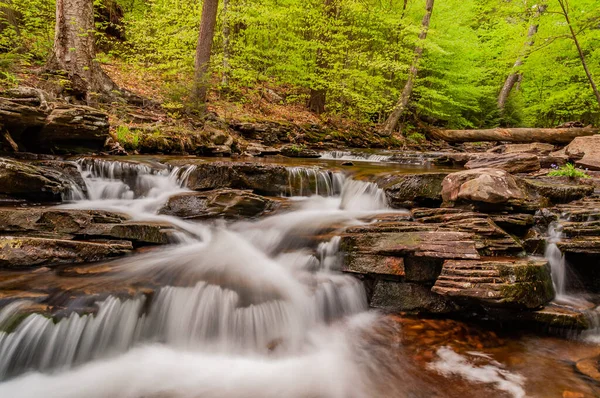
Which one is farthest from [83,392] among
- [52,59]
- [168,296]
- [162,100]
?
[162,100]

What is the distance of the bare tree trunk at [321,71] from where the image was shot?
13406mm

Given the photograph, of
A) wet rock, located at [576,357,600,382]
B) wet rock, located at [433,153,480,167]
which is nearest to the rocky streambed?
wet rock, located at [576,357,600,382]

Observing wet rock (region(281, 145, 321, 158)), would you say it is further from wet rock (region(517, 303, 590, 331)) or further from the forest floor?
wet rock (region(517, 303, 590, 331))

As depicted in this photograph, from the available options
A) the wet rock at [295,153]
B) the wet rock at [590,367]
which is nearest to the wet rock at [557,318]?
the wet rock at [590,367]

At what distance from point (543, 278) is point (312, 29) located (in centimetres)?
1271

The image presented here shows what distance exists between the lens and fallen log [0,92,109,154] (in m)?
5.55

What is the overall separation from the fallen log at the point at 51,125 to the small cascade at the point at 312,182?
14.0 feet

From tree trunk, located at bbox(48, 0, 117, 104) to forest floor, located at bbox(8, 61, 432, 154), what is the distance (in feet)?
1.47

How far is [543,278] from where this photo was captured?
11.3ft

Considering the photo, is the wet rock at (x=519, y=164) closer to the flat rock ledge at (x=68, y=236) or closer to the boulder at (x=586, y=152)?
the boulder at (x=586, y=152)

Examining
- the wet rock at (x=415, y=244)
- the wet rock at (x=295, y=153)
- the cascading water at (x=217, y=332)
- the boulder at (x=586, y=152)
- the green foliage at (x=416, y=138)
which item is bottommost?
the cascading water at (x=217, y=332)

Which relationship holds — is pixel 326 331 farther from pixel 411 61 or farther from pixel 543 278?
pixel 411 61

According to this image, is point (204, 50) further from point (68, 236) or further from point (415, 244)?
point (415, 244)

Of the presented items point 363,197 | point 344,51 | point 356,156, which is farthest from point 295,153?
point 344,51
